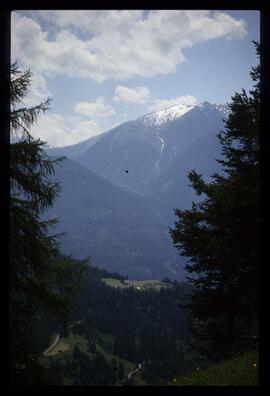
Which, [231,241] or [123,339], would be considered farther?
[123,339]

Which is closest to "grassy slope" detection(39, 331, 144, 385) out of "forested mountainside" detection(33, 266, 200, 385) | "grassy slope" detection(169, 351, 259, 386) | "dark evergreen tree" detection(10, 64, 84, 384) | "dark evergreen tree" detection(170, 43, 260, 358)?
"forested mountainside" detection(33, 266, 200, 385)

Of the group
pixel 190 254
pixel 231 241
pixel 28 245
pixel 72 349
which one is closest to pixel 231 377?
pixel 28 245

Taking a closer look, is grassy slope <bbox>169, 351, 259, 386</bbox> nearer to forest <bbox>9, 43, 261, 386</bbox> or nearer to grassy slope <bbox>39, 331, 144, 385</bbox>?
forest <bbox>9, 43, 261, 386</bbox>

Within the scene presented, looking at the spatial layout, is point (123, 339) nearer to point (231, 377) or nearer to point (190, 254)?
point (190, 254)

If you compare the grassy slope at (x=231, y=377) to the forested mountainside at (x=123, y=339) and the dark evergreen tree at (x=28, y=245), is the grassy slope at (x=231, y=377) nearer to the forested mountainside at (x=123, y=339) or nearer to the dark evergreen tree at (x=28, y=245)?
the dark evergreen tree at (x=28, y=245)

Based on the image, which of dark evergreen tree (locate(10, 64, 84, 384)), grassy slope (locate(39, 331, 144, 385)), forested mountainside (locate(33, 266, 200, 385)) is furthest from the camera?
grassy slope (locate(39, 331, 144, 385))

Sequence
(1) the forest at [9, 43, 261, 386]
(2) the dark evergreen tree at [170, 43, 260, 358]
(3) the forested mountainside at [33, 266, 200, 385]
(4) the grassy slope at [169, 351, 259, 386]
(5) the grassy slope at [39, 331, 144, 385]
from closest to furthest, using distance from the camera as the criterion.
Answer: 1. (4) the grassy slope at [169, 351, 259, 386]
2. (1) the forest at [9, 43, 261, 386]
3. (2) the dark evergreen tree at [170, 43, 260, 358]
4. (3) the forested mountainside at [33, 266, 200, 385]
5. (5) the grassy slope at [39, 331, 144, 385]

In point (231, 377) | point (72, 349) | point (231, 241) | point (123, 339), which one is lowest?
point (72, 349)
